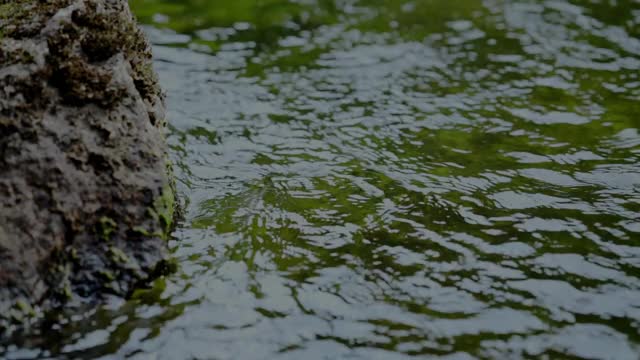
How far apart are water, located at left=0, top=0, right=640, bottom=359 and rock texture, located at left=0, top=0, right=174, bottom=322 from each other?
0.25 metres

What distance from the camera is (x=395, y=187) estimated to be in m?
5.83

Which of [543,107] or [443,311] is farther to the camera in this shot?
[543,107]

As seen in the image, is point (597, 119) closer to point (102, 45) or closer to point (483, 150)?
point (483, 150)

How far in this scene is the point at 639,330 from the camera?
4133mm

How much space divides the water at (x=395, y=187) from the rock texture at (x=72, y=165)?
246mm

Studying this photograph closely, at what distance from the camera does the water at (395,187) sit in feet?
13.6

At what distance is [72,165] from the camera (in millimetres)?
4398

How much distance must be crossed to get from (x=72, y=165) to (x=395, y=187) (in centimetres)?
239

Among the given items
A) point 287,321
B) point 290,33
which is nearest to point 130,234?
point 287,321

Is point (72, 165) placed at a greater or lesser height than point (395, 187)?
greater

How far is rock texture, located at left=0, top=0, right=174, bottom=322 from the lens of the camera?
4160mm

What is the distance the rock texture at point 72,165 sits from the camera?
416cm

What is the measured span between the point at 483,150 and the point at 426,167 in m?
0.61

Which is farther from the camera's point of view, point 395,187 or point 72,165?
point 395,187
